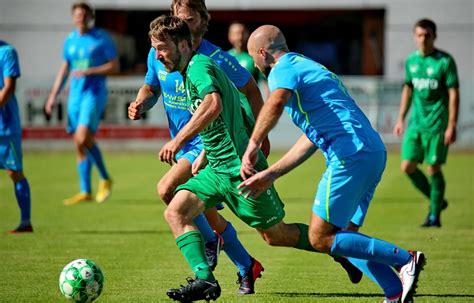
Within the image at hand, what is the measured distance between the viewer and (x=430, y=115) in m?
12.4

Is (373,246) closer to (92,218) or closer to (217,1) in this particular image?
(92,218)

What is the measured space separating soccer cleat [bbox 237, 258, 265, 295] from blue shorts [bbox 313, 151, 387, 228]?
4.36ft

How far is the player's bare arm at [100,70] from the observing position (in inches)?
578

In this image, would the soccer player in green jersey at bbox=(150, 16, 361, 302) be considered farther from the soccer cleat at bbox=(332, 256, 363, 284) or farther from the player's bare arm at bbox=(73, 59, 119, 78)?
the player's bare arm at bbox=(73, 59, 119, 78)

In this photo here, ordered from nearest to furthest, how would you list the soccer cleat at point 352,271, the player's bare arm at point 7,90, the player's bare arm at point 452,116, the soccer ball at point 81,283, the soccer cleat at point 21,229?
the soccer ball at point 81,283
the soccer cleat at point 352,271
the player's bare arm at point 7,90
the soccer cleat at point 21,229
the player's bare arm at point 452,116

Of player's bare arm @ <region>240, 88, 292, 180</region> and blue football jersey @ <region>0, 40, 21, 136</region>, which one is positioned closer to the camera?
Answer: player's bare arm @ <region>240, 88, 292, 180</region>

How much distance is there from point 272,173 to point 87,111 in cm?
857

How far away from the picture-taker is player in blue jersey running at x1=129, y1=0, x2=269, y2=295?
794 cm

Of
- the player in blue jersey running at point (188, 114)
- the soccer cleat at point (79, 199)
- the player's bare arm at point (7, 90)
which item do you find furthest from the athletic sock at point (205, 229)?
the soccer cleat at point (79, 199)

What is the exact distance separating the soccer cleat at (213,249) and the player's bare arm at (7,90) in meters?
3.64

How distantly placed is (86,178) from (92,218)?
6.20 ft

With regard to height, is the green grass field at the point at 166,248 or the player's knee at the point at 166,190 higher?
the player's knee at the point at 166,190

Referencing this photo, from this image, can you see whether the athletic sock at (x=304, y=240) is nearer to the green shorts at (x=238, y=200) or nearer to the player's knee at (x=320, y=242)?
the green shorts at (x=238, y=200)

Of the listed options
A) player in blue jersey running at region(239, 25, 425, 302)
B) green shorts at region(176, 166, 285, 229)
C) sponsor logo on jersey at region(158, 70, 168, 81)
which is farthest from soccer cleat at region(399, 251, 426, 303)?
sponsor logo on jersey at region(158, 70, 168, 81)
